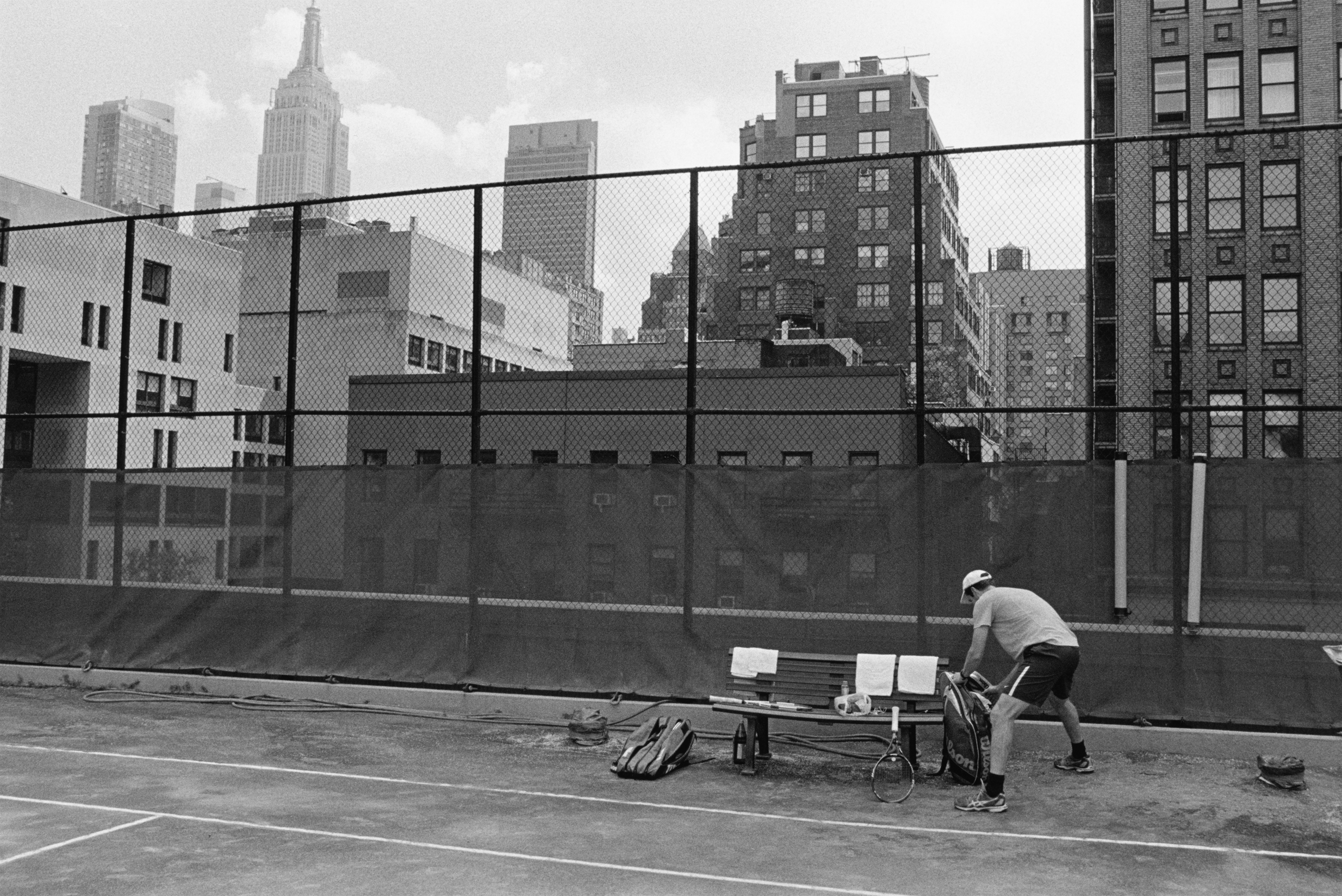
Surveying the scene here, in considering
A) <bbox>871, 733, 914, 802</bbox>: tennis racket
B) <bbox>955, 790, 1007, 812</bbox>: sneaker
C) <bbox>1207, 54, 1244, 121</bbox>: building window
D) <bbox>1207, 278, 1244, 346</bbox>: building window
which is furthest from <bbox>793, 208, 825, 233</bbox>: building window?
<bbox>955, 790, 1007, 812</bbox>: sneaker

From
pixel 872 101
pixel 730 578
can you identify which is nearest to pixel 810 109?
pixel 872 101

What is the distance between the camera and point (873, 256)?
97750 millimetres

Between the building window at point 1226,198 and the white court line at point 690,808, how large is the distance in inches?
1478

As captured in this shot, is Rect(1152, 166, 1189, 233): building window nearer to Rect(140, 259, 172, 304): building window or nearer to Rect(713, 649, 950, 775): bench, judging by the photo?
Rect(713, 649, 950, 775): bench

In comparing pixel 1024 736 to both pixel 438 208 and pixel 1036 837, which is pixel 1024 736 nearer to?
pixel 1036 837

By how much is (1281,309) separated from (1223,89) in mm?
8368

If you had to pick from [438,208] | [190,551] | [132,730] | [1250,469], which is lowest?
[132,730]

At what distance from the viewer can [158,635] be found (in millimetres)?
13570

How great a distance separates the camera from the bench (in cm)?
973

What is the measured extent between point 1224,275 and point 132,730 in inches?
1515

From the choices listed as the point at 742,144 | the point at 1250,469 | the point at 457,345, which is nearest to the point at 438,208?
the point at 1250,469

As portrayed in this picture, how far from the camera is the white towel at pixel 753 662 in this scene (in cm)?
1053

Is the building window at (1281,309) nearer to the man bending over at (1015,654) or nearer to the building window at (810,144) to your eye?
the man bending over at (1015,654)

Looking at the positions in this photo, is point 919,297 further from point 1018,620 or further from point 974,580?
point 1018,620
